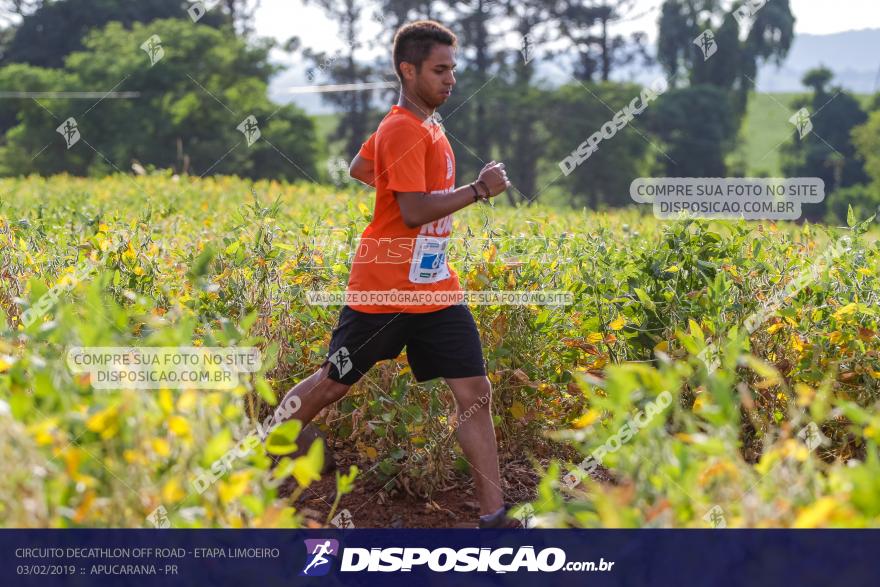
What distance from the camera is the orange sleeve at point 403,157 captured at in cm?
349

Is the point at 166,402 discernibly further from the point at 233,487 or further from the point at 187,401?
the point at 233,487

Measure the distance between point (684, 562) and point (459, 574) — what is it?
0.74m

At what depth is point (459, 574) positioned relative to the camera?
2.75 m

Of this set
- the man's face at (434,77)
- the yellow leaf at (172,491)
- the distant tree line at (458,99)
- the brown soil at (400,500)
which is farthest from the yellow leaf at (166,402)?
the distant tree line at (458,99)

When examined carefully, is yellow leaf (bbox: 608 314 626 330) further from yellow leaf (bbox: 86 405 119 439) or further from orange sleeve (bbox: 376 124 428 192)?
yellow leaf (bbox: 86 405 119 439)

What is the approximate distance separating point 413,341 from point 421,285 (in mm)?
246

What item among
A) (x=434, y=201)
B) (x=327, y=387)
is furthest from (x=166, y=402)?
(x=327, y=387)

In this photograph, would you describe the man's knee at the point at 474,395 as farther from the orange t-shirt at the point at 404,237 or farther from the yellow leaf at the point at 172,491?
the yellow leaf at the point at 172,491

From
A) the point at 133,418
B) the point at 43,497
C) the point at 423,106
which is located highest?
the point at 423,106

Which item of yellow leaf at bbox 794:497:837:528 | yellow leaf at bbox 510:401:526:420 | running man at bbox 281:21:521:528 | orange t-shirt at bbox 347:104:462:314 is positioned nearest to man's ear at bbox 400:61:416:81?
running man at bbox 281:21:521:528

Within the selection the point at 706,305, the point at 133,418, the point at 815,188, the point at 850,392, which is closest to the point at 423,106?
the point at 706,305

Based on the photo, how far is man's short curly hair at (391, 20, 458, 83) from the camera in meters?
3.65

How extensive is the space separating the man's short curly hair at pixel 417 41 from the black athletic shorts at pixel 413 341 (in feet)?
2.95

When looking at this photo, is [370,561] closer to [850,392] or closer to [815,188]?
[850,392]
